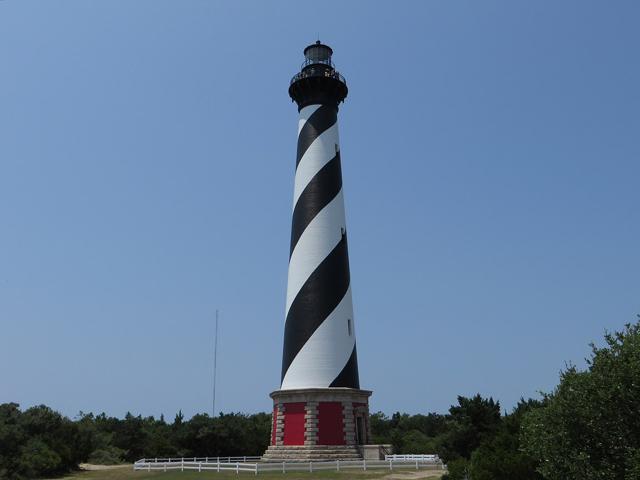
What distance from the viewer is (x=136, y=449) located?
43.1 m

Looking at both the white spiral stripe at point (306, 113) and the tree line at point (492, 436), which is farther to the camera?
the white spiral stripe at point (306, 113)

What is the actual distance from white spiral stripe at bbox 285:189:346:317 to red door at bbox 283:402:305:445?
16.4ft

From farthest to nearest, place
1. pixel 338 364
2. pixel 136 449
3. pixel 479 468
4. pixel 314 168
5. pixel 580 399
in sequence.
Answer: pixel 136 449, pixel 314 168, pixel 338 364, pixel 479 468, pixel 580 399

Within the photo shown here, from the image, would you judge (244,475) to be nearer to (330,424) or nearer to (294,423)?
(294,423)

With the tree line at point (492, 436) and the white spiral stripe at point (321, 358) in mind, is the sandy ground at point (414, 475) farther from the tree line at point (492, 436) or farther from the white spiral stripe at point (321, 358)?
the white spiral stripe at point (321, 358)

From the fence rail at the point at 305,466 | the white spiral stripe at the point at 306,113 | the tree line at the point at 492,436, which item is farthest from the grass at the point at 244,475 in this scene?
the white spiral stripe at the point at 306,113

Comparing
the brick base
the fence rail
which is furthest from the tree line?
the brick base

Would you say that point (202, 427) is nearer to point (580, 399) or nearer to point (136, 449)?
point (136, 449)

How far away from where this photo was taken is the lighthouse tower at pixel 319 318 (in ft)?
93.0

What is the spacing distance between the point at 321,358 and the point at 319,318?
6.58 ft

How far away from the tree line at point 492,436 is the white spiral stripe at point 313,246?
10366 mm

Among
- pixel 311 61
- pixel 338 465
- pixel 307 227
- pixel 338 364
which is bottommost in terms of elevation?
pixel 338 465

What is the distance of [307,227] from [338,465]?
12.2 meters

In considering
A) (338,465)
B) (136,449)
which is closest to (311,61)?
(338,465)
